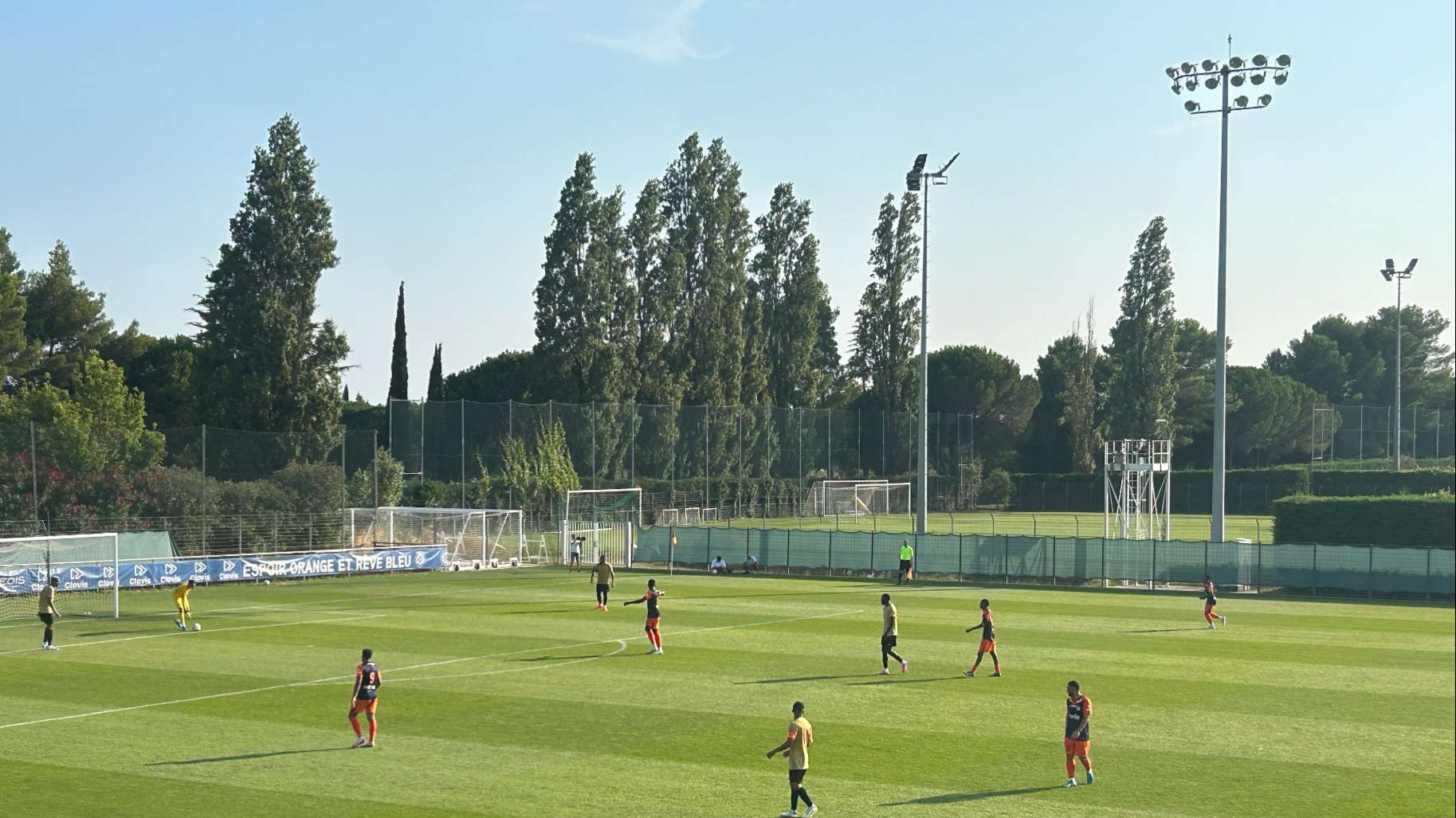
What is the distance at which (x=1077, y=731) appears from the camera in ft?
64.9

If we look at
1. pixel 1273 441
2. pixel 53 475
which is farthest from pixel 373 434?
pixel 1273 441

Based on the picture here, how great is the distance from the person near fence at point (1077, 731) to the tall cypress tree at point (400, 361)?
84.3 metres

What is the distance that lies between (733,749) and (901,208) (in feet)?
318

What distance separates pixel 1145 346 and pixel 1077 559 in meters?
66.7

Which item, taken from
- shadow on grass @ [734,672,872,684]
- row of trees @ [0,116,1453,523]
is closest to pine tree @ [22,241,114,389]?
row of trees @ [0,116,1453,523]

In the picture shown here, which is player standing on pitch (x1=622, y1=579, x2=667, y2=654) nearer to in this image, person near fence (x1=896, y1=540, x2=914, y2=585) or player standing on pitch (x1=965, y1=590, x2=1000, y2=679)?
player standing on pitch (x1=965, y1=590, x2=1000, y2=679)

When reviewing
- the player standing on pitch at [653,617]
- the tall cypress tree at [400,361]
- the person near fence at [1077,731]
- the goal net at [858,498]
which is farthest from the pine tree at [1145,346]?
the person near fence at [1077,731]

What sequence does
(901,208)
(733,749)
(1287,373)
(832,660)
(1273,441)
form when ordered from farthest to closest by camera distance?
(1287,373) < (1273,441) < (901,208) < (832,660) < (733,749)

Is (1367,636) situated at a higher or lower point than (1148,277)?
lower

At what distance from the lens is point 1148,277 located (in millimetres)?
117062

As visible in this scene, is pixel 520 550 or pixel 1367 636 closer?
pixel 1367 636

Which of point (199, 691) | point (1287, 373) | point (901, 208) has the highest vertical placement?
point (901, 208)

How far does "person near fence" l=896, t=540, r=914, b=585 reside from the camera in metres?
53.4

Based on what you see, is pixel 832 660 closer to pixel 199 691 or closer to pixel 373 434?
pixel 199 691
